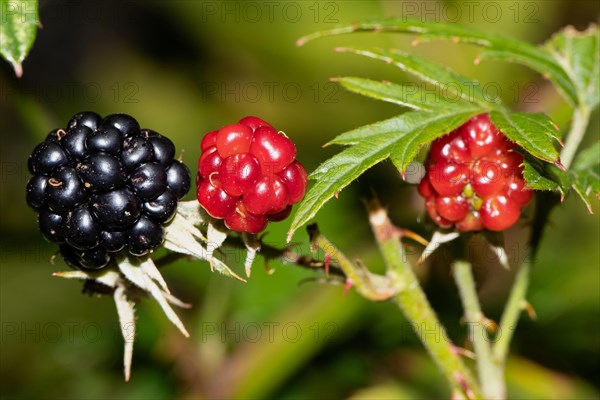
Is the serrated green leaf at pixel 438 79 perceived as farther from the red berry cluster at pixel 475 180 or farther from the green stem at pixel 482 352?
the green stem at pixel 482 352

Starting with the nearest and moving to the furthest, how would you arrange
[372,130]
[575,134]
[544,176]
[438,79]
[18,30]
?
1. [18,30]
2. [544,176]
3. [372,130]
4. [438,79]
5. [575,134]

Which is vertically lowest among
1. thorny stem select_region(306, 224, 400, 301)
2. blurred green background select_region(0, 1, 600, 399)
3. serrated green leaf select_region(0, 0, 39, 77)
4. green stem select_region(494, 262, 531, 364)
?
blurred green background select_region(0, 1, 600, 399)

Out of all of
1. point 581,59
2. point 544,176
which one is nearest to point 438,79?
point 544,176

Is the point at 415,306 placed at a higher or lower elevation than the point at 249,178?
lower

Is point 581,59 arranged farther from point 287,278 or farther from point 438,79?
point 287,278

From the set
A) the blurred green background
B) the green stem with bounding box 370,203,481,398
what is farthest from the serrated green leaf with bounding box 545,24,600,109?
the green stem with bounding box 370,203,481,398

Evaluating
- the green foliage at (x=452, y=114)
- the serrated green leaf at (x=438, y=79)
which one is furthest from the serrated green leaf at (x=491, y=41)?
the serrated green leaf at (x=438, y=79)

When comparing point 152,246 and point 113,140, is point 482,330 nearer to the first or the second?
point 152,246

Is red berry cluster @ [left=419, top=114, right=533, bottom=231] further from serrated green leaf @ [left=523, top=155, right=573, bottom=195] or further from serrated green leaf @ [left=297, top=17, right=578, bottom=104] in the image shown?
serrated green leaf @ [left=297, top=17, right=578, bottom=104]
